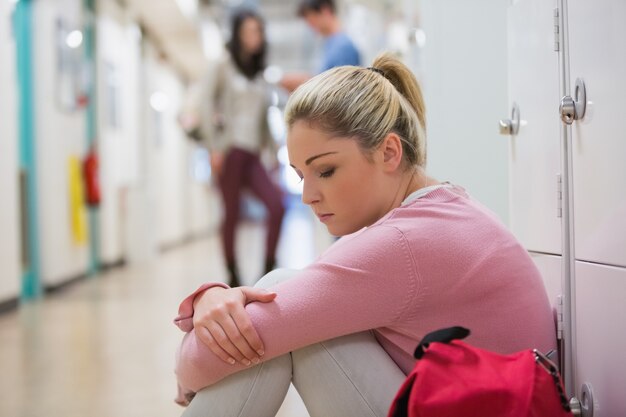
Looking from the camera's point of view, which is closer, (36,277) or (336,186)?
(336,186)

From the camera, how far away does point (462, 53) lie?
210 cm

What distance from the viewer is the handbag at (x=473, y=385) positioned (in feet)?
2.63

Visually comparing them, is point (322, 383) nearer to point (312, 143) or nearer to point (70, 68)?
point (312, 143)

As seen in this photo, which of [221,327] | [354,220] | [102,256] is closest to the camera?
[221,327]

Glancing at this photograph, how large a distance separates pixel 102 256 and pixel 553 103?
5.46 meters

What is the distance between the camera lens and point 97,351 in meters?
2.66

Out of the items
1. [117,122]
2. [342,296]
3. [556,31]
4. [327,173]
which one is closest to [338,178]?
[327,173]

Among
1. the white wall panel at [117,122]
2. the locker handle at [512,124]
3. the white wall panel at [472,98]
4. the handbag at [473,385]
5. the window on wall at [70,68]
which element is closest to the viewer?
the handbag at [473,385]

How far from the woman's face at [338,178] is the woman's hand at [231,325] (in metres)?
0.20

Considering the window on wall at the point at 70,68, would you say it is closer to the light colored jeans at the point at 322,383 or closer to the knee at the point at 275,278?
the knee at the point at 275,278

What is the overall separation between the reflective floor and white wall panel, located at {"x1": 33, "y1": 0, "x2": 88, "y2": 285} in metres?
0.27

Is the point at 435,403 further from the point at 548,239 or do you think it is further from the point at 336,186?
the point at 548,239

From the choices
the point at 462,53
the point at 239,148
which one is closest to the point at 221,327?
the point at 462,53

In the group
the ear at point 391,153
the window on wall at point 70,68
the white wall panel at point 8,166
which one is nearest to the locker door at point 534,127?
the ear at point 391,153
